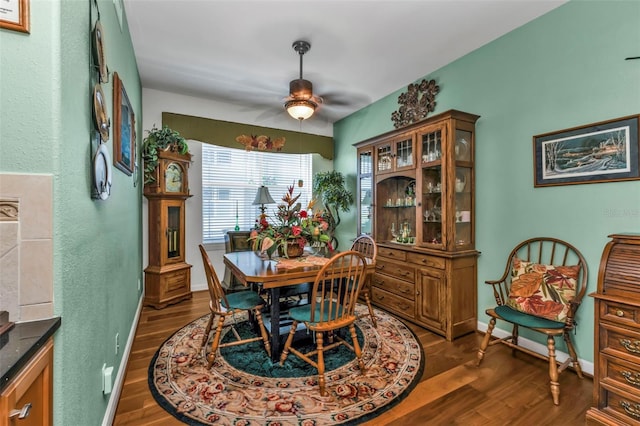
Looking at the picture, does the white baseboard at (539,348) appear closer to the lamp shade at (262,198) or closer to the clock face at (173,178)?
the lamp shade at (262,198)

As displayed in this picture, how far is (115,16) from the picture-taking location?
2020mm

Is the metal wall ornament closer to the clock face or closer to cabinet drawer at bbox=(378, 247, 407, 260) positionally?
cabinet drawer at bbox=(378, 247, 407, 260)

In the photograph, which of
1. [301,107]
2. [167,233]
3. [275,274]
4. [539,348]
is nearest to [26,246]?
[275,274]

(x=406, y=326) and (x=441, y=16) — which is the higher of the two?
(x=441, y=16)

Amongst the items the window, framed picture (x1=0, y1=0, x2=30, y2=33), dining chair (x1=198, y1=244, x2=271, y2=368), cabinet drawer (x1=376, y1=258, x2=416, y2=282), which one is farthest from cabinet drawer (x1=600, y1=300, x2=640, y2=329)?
the window

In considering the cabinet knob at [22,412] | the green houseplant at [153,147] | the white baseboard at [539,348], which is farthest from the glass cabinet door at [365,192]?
the cabinet knob at [22,412]

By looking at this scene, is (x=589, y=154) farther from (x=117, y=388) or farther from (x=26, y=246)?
(x=117, y=388)

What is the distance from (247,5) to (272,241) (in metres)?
1.90

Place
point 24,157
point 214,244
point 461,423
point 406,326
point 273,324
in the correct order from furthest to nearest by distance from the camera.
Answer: point 214,244 < point 406,326 < point 273,324 < point 461,423 < point 24,157

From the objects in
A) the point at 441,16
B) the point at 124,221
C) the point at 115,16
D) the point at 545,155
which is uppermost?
the point at 441,16

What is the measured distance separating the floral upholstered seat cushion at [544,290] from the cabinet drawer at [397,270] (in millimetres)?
927

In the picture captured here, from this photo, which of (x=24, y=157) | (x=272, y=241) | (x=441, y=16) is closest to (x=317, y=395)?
(x=272, y=241)

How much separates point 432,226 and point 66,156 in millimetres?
2965

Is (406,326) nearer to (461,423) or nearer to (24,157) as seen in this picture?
(461,423)
